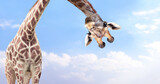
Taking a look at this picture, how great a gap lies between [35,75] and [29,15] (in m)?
1.04

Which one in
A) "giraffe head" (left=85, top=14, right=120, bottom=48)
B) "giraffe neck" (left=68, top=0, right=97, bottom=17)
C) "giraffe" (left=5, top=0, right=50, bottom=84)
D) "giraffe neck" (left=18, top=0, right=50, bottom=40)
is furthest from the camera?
"giraffe" (left=5, top=0, right=50, bottom=84)

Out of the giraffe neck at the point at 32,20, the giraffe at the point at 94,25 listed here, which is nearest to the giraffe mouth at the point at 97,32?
the giraffe at the point at 94,25

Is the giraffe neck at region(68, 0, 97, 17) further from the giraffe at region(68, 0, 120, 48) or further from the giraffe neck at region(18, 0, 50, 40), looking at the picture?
the giraffe neck at region(18, 0, 50, 40)

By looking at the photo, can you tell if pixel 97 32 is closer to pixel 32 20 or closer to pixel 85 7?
pixel 85 7

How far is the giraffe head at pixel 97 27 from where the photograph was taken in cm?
342

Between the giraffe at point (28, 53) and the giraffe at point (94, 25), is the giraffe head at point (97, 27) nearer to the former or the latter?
the giraffe at point (94, 25)

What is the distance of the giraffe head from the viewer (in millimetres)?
3416

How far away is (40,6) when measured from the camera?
4.19 m

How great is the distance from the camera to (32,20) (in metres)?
4.34

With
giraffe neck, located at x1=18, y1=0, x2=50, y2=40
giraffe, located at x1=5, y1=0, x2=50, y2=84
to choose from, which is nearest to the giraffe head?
giraffe neck, located at x1=18, y1=0, x2=50, y2=40

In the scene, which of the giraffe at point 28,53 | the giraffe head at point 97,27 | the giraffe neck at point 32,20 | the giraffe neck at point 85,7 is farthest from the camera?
the giraffe at point 28,53

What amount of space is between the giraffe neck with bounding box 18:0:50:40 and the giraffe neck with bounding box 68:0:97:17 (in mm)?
742

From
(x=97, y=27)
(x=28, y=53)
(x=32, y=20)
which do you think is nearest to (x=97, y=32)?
(x=97, y=27)

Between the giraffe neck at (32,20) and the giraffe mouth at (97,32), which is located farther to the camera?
the giraffe neck at (32,20)
